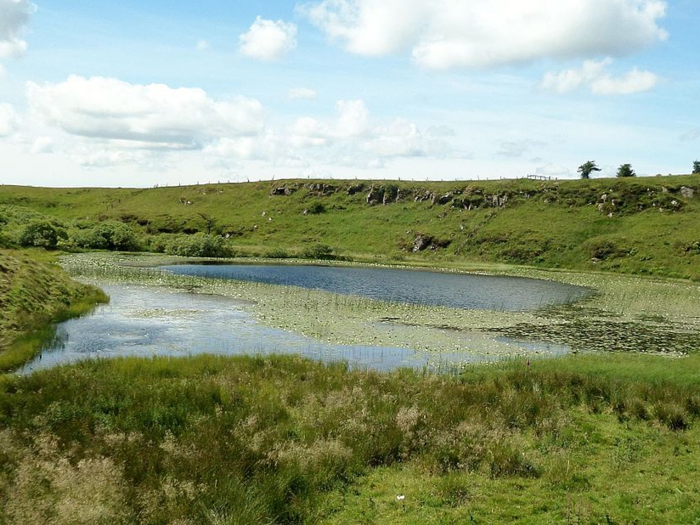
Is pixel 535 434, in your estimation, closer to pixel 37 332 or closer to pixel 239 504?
pixel 239 504

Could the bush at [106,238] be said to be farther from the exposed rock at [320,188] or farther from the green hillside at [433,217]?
the exposed rock at [320,188]

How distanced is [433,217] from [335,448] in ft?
432

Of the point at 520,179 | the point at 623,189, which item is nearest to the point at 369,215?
the point at 520,179

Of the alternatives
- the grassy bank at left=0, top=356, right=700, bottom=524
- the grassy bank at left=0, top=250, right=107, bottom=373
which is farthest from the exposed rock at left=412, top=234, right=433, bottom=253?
the grassy bank at left=0, top=356, right=700, bottom=524

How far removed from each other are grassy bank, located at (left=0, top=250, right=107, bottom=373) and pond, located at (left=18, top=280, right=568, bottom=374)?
885mm

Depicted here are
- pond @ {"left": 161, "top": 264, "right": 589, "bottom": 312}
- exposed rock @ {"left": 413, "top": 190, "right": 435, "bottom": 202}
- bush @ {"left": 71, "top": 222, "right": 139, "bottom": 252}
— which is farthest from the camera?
exposed rock @ {"left": 413, "top": 190, "right": 435, "bottom": 202}

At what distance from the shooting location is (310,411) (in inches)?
679

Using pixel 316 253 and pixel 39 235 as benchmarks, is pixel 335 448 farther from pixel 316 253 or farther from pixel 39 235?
pixel 39 235

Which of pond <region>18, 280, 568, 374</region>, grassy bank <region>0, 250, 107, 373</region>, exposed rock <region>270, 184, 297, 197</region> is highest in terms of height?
exposed rock <region>270, 184, 297, 197</region>

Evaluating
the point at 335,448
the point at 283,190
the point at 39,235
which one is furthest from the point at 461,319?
the point at 283,190

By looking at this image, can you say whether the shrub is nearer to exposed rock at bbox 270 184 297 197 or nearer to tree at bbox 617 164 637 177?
exposed rock at bbox 270 184 297 197

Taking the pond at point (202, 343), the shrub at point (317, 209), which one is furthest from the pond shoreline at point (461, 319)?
the shrub at point (317, 209)

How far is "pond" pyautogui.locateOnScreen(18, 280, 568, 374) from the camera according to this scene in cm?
2708

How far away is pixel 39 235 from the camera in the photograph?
9762 cm
